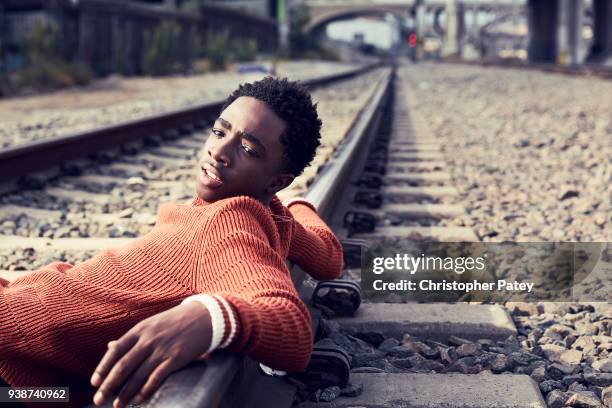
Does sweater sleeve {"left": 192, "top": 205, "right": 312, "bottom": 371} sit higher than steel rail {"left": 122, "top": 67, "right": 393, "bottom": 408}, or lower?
higher

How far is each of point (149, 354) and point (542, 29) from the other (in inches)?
1716

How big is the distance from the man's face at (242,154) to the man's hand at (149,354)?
523 millimetres

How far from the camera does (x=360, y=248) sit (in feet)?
10.3

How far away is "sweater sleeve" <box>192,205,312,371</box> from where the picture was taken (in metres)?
1.47

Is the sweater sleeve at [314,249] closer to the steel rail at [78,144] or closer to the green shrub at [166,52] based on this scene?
the steel rail at [78,144]

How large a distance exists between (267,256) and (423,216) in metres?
2.51

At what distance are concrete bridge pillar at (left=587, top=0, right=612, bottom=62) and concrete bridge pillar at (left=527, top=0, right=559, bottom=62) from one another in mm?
4865

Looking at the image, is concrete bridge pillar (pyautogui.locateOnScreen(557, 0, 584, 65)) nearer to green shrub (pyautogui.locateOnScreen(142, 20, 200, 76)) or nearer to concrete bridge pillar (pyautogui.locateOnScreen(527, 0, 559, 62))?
concrete bridge pillar (pyautogui.locateOnScreen(527, 0, 559, 62))

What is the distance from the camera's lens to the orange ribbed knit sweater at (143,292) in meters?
1.60

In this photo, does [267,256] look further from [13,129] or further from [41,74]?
[41,74]

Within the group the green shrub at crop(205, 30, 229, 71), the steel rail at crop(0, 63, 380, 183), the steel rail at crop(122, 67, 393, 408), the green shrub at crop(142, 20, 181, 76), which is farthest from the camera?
the green shrub at crop(205, 30, 229, 71)

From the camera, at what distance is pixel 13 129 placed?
25.2ft

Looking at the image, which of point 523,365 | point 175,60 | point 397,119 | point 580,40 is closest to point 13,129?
point 397,119
